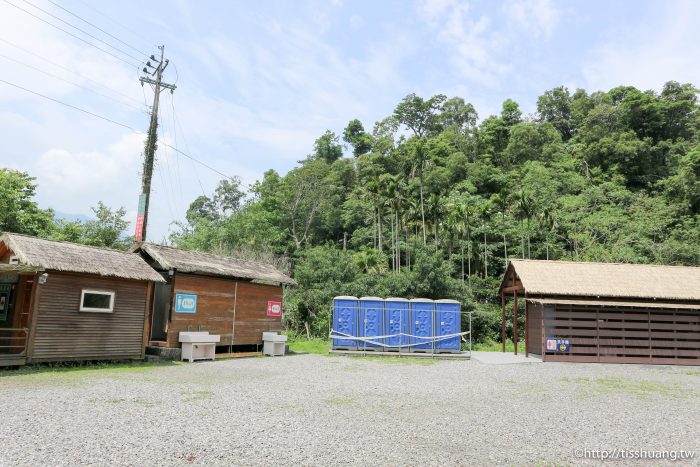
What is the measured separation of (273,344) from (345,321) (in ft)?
9.89

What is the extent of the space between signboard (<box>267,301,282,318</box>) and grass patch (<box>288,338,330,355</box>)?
202 cm

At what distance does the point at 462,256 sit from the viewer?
37281 millimetres

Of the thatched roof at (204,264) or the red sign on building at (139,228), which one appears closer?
the thatched roof at (204,264)

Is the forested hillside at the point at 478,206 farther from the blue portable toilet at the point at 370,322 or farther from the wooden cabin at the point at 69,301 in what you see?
the wooden cabin at the point at 69,301

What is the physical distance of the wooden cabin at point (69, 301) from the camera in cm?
1109

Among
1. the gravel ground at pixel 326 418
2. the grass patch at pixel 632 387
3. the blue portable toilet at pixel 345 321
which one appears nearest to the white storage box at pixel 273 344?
the blue portable toilet at pixel 345 321

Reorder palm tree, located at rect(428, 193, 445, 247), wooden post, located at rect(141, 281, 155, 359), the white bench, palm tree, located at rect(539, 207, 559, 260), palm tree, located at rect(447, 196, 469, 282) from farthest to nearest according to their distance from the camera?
palm tree, located at rect(428, 193, 445, 247), palm tree, located at rect(447, 196, 469, 282), palm tree, located at rect(539, 207, 559, 260), the white bench, wooden post, located at rect(141, 281, 155, 359)

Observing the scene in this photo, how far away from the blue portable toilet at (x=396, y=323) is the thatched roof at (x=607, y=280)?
464 cm

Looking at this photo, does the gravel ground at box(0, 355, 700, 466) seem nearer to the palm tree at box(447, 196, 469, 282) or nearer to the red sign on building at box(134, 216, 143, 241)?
the red sign on building at box(134, 216, 143, 241)

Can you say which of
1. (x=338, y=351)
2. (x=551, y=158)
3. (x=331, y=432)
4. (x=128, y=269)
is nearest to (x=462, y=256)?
(x=551, y=158)

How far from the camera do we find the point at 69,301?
11.9 m

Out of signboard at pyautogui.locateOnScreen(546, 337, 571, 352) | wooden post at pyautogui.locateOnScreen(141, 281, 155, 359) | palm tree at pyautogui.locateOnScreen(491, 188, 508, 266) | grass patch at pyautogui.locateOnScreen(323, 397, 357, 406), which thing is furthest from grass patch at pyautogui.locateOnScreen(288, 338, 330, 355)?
palm tree at pyautogui.locateOnScreen(491, 188, 508, 266)

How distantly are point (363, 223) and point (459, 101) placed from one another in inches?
1079

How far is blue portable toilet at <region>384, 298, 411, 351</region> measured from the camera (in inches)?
724
